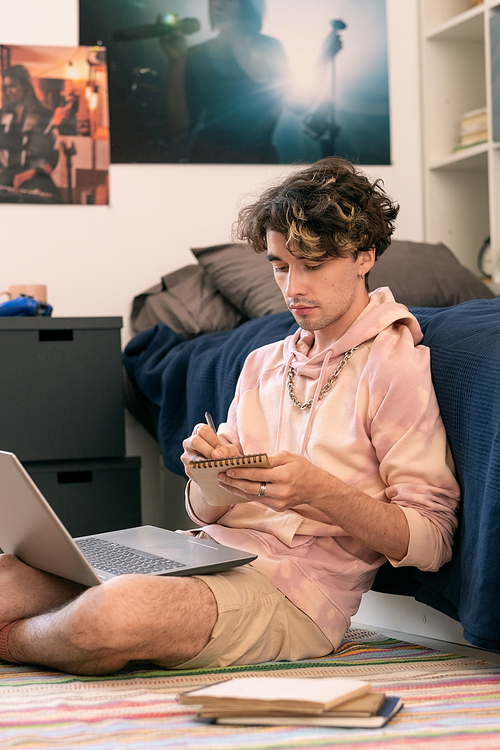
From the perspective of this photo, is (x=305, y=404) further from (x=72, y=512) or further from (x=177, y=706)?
(x=72, y=512)

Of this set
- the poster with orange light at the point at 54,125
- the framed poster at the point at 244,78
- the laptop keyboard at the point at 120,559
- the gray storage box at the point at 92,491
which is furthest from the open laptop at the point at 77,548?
the framed poster at the point at 244,78

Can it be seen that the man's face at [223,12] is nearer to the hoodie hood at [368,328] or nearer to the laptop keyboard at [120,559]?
the hoodie hood at [368,328]

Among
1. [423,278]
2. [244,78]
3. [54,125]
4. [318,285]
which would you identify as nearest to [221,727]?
[318,285]

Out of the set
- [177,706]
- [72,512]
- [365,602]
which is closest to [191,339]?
[72,512]

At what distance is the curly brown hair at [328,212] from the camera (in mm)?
1269

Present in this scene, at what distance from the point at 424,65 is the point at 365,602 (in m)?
2.02

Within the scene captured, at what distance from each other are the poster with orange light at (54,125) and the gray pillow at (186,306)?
34 cm

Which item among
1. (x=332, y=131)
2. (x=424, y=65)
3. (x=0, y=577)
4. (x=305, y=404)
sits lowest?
(x=0, y=577)

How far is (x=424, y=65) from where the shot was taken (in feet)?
9.62

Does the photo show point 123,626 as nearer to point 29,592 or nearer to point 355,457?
point 29,592

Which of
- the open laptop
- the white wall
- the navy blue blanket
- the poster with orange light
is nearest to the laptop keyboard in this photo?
the open laptop

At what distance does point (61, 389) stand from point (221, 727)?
4.57 ft

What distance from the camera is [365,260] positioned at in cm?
133

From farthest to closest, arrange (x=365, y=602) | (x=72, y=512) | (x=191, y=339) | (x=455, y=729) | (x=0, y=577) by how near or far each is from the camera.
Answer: (x=191, y=339) → (x=72, y=512) → (x=365, y=602) → (x=0, y=577) → (x=455, y=729)
